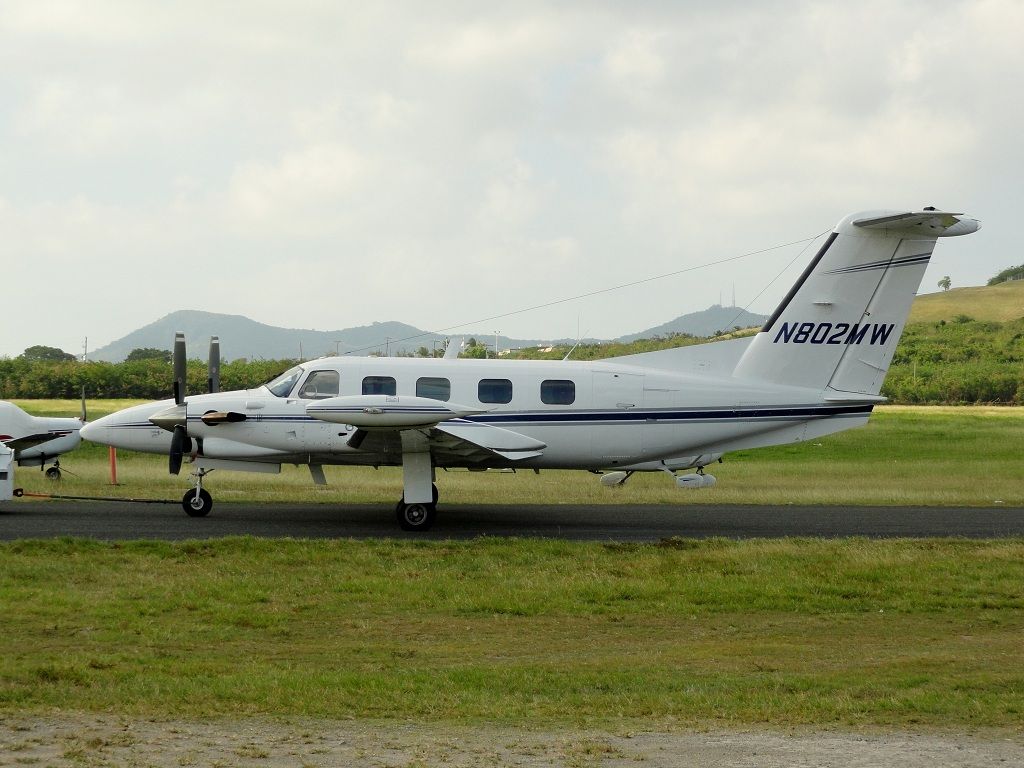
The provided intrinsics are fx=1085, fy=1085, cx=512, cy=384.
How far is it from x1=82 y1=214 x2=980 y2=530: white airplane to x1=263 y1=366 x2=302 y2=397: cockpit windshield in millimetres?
32

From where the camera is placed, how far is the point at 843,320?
19.7 metres

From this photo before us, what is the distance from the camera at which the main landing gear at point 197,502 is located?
61.9 ft

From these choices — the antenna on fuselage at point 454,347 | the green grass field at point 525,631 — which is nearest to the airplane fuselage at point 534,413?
the antenna on fuselage at point 454,347

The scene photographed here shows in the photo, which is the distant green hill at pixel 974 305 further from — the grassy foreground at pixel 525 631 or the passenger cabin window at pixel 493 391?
the grassy foreground at pixel 525 631

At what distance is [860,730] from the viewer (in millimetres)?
7406

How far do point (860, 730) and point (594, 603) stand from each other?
5.34m

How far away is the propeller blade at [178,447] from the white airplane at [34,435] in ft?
25.3

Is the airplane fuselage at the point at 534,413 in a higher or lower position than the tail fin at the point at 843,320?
lower

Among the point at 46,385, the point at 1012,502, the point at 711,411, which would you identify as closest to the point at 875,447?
the point at 1012,502

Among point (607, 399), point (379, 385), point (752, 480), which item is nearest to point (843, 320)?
point (607, 399)

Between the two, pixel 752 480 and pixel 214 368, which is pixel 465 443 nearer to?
pixel 214 368

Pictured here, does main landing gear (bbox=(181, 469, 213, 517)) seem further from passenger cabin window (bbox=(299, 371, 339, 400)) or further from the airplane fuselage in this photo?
passenger cabin window (bbox=(299, 371, 339, 400))

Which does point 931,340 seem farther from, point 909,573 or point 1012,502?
point 909,573

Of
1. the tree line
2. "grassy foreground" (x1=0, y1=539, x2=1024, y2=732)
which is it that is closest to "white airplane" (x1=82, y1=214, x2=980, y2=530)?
"grassy foreground" (x1=0, y1=539, x2=1024, y2=732)
